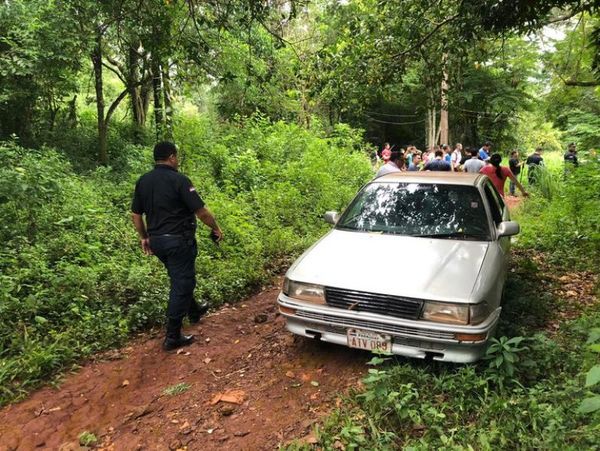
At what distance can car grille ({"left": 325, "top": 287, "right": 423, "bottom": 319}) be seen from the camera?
3.31m

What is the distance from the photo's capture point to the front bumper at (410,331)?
3.23 metres

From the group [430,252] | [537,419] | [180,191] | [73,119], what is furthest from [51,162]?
[73,119]

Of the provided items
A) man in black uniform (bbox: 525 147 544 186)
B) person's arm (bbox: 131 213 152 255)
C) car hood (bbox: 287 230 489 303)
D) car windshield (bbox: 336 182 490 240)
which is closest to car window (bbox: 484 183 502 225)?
car windshield (bbox: 336 182 490 240)

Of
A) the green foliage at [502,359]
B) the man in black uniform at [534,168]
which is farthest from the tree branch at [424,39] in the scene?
the man in black uniform at [534,168]

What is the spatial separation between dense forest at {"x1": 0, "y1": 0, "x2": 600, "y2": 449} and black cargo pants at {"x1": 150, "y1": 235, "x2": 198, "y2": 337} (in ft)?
2.48

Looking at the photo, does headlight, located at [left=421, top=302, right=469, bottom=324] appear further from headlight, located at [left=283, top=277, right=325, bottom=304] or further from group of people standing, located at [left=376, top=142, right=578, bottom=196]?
group of people standing, located at [left=376, top=142, right=578, bottom=196]

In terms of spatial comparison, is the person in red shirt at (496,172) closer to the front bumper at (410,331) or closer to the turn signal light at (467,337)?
the front bumper at (410,331)

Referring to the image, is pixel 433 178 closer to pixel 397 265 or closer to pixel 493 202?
pixel 493 202

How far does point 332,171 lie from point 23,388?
31.9ft

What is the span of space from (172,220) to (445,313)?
2.52 m

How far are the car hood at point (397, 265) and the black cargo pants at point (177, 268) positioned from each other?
1.08 meters

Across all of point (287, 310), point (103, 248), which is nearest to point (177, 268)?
point (287, 310)

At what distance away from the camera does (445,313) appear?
3244 millimetres

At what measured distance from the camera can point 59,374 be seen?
4.01 m
